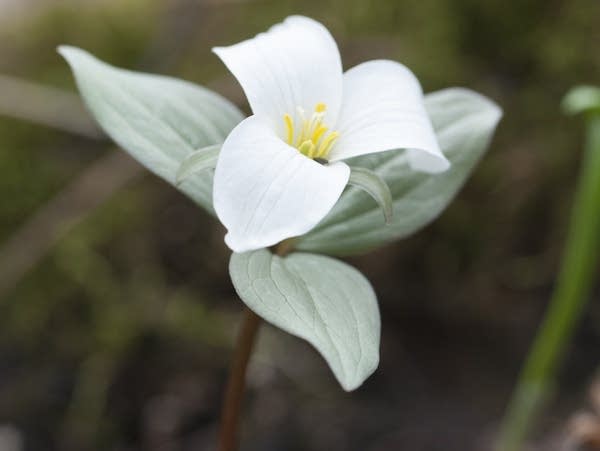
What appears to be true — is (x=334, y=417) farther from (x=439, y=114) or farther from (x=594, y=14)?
(x=594, y=14)

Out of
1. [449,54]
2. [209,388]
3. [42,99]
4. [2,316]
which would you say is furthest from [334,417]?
[42,99]

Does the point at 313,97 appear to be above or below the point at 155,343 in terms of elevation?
above

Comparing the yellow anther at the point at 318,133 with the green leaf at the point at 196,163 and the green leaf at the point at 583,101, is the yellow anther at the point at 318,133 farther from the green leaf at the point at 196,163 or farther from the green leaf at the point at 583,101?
the green leaf at the point at 583,101

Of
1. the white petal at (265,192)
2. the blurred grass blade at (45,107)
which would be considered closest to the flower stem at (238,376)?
the white petal at (265,192)

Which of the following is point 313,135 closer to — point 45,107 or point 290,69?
point 290,69

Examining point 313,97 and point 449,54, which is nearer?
point 313,97

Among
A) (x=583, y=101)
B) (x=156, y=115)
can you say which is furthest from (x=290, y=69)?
(x=583, y=101)

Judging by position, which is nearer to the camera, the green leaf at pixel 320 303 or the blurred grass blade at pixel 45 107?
the green leaf at pixel 320 303
